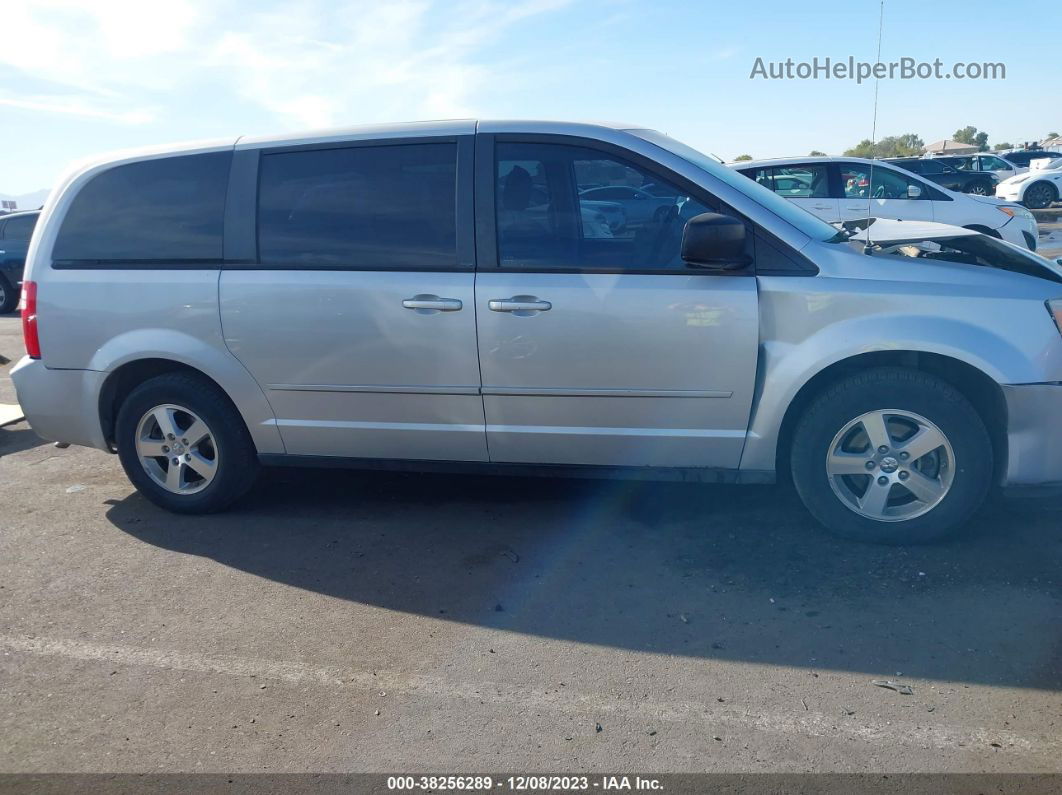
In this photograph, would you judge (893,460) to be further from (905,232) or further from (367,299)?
(367,299)

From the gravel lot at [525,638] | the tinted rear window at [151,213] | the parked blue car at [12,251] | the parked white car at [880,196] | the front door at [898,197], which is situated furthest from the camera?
the parked blue car at [12,251]

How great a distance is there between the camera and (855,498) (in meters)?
4.43

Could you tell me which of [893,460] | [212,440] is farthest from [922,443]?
[212,440]

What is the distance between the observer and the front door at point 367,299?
4.61 m

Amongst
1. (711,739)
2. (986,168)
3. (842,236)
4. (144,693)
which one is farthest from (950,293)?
(986,168)

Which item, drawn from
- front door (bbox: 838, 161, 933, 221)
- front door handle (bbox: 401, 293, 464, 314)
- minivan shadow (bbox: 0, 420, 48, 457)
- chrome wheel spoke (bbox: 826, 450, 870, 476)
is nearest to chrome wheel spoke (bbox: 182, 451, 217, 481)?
front door handle (bbox: 401, 293, 464, 314)

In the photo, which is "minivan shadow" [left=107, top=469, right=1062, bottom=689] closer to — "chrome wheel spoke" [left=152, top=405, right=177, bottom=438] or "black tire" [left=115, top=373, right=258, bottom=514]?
"black tire" [left=115, top=373, right=258, bottom=514]

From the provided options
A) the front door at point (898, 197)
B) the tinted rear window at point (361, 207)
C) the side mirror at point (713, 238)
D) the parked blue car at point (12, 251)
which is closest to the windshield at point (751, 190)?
the side mirror at point (713, 238)

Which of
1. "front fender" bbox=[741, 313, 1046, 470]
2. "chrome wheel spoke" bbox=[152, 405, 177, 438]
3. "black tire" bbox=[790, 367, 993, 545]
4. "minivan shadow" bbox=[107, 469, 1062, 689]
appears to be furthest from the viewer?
"chrome wheel spoke" bbox=[152, 405, 177, 438]

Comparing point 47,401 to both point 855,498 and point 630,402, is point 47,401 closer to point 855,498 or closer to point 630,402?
point 630,402

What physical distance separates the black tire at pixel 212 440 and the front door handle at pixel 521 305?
1583 millimetres

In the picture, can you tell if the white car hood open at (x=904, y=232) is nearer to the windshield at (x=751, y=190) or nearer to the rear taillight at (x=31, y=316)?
the windshield at (x=751, y=190)

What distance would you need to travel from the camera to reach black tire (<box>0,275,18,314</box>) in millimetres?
15344

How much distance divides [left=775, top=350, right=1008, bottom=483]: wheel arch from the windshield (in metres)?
0.62
